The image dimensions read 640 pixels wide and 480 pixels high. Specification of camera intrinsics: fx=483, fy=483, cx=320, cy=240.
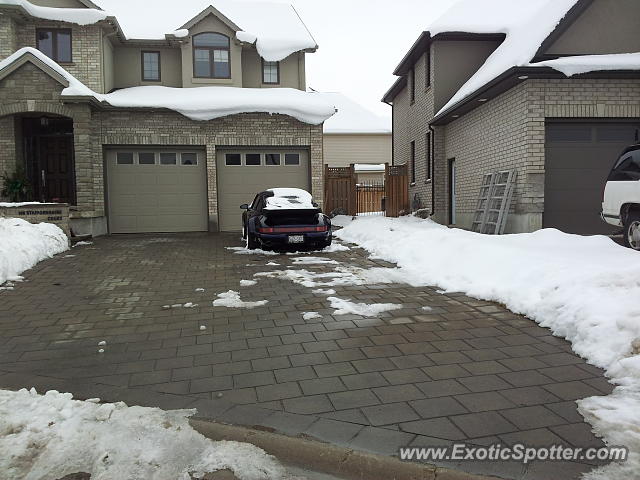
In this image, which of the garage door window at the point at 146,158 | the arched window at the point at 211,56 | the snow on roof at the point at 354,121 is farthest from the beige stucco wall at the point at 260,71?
the snow on roof at the point at 354,121

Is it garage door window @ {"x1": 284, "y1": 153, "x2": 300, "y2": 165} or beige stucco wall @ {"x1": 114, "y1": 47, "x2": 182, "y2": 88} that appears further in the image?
beige stucco wall @ {"x1": 114, "y1": 47, "x2": 182, "y2": 88}

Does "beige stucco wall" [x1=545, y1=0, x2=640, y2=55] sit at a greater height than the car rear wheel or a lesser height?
greater

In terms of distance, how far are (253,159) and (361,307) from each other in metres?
12.8

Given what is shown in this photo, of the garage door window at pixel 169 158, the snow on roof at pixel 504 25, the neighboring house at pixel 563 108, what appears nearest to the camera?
the neighboring house at pixel 563 108

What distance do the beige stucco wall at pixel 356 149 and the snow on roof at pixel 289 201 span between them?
2023 centimetres

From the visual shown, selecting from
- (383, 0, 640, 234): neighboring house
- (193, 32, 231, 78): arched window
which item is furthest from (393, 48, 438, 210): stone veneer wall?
(193, 32, 231, 78): arched window

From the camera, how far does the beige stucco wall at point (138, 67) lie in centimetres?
1864

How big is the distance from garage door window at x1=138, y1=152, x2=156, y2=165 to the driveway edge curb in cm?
1553

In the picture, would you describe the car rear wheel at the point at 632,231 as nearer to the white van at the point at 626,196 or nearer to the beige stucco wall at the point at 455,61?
the white van at the point at 626,196

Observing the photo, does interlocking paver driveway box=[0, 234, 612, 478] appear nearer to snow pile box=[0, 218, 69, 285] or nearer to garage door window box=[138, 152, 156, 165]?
snow pile box=[0, 218, 69, 285]

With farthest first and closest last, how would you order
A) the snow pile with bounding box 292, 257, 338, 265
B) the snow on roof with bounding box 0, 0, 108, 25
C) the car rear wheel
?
the snow on roof with bounding box 0, 0, 108, 25, the snow pile with bounding box 292, 257, 338, 265, the car rear wheel

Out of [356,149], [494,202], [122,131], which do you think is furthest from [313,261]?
[356,149]

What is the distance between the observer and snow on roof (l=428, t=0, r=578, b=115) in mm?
12164

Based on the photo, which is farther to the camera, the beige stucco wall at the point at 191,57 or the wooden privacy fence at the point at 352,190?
Answer: the wooden privacy fence at the point at 352,190
